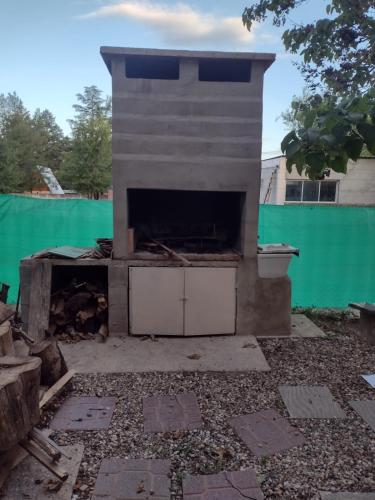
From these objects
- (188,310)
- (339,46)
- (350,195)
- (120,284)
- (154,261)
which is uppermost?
(339,46)

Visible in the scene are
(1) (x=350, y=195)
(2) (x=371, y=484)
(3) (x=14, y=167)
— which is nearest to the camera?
(2) (x=371, y=484)

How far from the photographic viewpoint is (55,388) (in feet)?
12.3

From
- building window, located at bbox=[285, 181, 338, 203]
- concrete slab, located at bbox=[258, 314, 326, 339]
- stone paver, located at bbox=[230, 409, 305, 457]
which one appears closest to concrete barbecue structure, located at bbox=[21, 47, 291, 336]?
concrete slab, located at bbox=[258, 314, 326, 339]

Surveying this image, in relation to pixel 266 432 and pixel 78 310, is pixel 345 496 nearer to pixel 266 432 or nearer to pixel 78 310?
pixel 266 432

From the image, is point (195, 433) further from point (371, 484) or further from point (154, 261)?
point (154, 261)

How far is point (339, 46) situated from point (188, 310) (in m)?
4.04

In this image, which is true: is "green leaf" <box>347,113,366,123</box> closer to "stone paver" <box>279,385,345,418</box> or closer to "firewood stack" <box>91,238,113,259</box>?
"stone paver" <box>279,385,345,418</box>

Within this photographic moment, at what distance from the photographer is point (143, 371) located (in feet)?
14.4

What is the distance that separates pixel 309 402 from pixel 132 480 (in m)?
1.92

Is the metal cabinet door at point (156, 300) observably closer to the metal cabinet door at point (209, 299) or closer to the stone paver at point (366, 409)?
the metal cabinet door at point (209, 299)

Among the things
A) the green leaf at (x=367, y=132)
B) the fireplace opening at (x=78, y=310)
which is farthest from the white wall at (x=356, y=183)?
the green leaf at (x=367, y=132)

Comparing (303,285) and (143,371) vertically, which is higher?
(303,285)

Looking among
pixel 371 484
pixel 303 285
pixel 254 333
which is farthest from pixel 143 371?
pixel 303 285

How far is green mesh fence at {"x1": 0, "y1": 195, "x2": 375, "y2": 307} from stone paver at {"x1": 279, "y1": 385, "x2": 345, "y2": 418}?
9.22 ft
